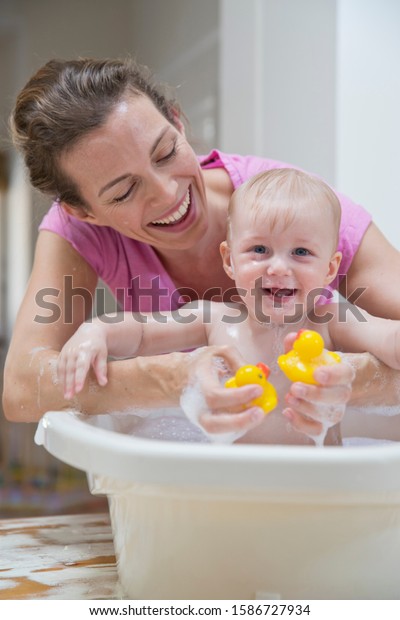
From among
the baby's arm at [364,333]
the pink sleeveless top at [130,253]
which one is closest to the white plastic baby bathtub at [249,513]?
the baby's arm at [364,333]

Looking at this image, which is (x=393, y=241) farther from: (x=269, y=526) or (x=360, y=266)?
(x=269, y=526)

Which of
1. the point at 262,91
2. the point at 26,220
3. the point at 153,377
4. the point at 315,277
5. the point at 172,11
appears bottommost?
the point at 26,220

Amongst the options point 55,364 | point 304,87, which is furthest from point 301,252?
point 304,87

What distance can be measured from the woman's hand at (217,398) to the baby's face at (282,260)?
0.13 m

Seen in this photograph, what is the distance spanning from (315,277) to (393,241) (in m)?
0.88

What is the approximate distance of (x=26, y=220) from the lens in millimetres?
4234

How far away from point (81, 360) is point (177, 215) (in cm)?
33

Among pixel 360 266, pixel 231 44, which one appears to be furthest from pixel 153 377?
pixel 231 44

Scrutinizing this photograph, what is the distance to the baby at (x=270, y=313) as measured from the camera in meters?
1.09

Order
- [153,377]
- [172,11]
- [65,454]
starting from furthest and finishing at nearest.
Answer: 1. [172,11]
2. [153,377]
3. [65,454]

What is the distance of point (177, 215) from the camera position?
50.6 inches

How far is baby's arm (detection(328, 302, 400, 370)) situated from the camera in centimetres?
110

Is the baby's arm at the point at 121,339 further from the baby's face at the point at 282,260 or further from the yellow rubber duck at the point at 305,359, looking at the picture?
the yellow rubber duck at the point at 305,359

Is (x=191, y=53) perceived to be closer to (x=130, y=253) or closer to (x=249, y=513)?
(x=130, y=253)
